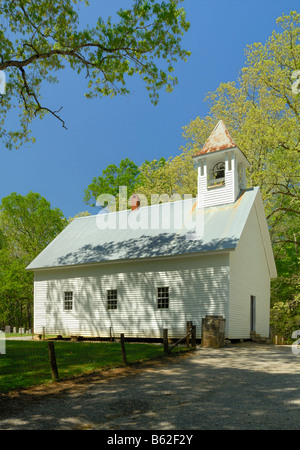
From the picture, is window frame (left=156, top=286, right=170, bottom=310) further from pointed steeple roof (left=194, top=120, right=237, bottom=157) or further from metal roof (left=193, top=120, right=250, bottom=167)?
pointed steeple roof (left=194, top=120, right=237, bottom=157)

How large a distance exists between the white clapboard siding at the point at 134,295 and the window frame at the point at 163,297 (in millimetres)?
171

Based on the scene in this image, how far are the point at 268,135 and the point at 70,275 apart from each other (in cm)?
1703

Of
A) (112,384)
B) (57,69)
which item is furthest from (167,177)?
(112,384)

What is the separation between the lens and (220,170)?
24.1 metres

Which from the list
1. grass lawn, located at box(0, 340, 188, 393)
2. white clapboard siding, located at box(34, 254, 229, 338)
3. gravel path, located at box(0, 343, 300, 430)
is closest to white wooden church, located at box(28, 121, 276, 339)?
white clapboard siding, located at box(34, 254, 229, 338)

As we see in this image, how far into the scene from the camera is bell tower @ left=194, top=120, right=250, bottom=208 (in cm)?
2342

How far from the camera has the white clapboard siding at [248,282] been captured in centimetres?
2035

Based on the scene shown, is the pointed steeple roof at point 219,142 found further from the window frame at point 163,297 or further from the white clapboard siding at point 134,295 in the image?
the window frame at point 163,297

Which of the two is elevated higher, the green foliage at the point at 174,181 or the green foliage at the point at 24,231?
the green foliage at the point at 174,181

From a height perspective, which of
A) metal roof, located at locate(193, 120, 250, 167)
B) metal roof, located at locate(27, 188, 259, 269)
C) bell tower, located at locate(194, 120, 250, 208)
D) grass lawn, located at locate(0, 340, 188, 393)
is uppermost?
metal roof, located at locate(193, 120, 250, 167)

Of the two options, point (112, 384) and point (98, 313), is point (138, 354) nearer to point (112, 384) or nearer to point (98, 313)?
point (112, 384)

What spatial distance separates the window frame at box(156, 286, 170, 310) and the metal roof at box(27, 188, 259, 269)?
6.14ft

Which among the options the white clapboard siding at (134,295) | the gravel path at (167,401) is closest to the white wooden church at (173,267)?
the white clapboard siding at (134,295)

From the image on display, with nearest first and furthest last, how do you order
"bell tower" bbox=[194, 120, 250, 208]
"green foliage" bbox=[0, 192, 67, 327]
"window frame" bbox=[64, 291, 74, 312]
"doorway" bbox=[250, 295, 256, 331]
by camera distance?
"doorway" bbox=[250, 295, 256, 331], "bell tower" bbox=[194, 120, 250, 208], "window frame" bbox=[64, 291, 74, 312], "green foliage" bbox=[0, 192, 67, 327]
